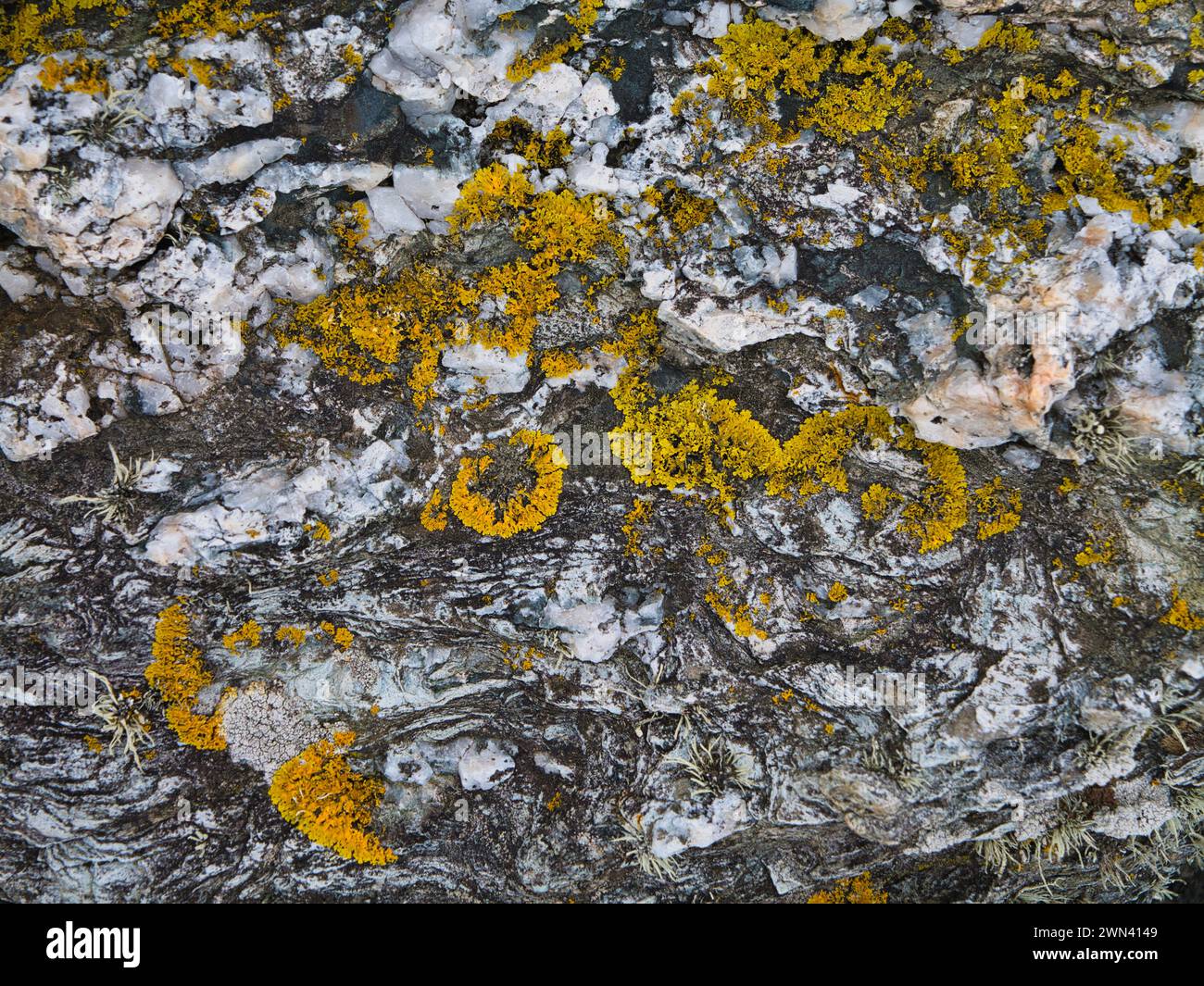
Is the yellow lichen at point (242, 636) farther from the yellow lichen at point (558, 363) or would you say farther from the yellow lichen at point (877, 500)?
the yellow lichen at point (877, 500)

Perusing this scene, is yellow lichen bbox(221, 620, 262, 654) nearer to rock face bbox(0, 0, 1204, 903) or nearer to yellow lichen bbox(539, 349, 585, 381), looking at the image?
rock face bbox(0, 0, 1204, 903)

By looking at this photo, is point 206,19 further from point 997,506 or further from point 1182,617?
point 1182,617

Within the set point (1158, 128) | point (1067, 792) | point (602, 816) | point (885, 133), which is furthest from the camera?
point (602, 816)

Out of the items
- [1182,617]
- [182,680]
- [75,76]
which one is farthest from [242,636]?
[1182,617]

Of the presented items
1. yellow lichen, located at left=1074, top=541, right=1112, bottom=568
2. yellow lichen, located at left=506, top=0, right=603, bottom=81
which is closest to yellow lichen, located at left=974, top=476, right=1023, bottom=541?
yellow lichen, located at left=1074, top=541, right=1112, bottom=568

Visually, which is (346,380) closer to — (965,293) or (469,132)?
(469,132)

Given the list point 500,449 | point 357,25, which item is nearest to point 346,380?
point 500,449

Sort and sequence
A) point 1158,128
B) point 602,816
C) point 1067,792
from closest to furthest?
point 1158,128 → point 1067,792 → point 602,816
